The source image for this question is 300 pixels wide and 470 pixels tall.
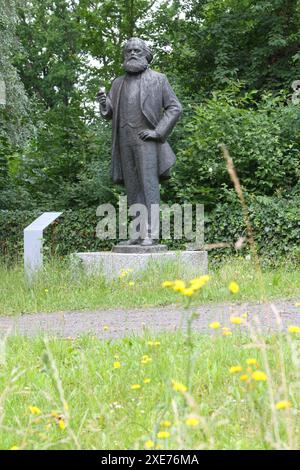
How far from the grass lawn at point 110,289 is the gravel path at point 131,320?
1.11 feet

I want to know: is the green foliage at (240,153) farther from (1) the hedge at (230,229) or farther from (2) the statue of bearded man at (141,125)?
(2) the statue of bearded man at (141,125)

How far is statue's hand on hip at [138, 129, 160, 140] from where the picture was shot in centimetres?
891

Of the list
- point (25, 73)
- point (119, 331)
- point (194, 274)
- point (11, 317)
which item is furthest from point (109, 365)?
point (25, 73)

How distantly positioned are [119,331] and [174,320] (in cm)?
55

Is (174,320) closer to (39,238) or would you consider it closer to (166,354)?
(166,354)

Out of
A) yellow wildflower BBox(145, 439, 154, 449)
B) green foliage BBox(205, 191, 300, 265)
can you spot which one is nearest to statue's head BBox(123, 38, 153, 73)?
green foliage BBox(205, 191, 300, 265)

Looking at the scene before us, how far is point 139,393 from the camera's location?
130 inches

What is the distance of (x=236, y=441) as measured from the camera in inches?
103

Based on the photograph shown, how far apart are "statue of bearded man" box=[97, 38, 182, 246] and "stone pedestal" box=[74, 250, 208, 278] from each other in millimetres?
279

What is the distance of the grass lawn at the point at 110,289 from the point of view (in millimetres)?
6762

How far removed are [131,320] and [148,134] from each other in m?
3.74

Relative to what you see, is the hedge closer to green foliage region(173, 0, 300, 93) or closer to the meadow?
green foliage region(173, 0, 300, 93)

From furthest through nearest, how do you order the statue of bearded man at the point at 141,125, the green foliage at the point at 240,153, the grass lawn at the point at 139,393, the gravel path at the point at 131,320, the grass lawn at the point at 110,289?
the green foliage at the point at 240,153 → the statue of bearded man at the point at 141,125 → the grass lawn at the point at 110,289 → the gravel path at the point at 131,320 → the grass lawn at the point at 139,393

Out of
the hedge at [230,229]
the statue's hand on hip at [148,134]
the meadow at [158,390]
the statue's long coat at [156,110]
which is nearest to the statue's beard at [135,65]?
the statue's long coat at [156,110]
